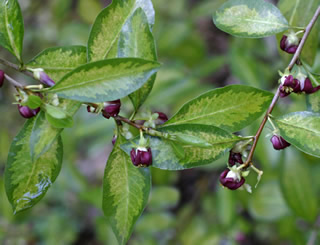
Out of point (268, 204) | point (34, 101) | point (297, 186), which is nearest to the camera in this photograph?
point (34, 101)

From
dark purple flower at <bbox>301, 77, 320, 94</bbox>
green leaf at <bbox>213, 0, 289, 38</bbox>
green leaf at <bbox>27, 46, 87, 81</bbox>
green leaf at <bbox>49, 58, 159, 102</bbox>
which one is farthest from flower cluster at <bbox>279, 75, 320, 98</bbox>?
green leaf at <bbox>27, 46, 87, 81</bbox>

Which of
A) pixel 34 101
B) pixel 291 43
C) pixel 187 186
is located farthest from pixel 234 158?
pixel 187 186

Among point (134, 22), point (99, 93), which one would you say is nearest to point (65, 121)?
point (99, 93)

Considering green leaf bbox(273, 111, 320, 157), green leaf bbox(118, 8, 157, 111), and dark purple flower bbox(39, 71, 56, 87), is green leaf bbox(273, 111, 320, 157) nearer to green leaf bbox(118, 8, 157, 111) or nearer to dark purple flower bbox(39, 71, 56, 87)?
green leaf bbox(118, 8, 157, 111)

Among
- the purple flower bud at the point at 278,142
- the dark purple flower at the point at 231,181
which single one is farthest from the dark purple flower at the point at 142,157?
the purple flower bud at the point at 278,142

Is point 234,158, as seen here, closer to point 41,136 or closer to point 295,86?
point 295,86

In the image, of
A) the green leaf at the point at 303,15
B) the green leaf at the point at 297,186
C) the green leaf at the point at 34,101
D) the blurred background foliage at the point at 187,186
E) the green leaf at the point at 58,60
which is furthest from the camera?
the blurred background foliage at the point at 187,186

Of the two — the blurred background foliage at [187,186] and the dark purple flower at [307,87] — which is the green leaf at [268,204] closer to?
the blurred background foliage at [187,186]
